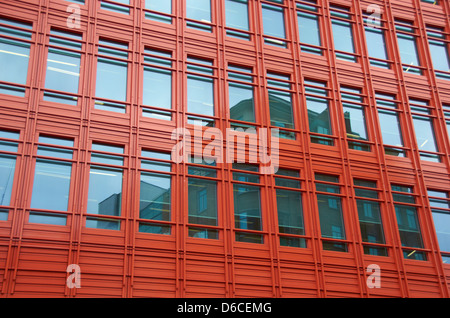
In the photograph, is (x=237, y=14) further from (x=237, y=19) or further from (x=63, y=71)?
(x=63, y=71)

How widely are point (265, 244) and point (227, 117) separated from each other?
236 inches

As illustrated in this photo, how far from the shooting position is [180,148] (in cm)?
2434

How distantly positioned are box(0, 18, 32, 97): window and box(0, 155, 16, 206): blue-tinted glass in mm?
2897

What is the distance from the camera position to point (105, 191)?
2264cm

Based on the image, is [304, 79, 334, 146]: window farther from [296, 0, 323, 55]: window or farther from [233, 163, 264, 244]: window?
[233, 163, 264, 244]: window

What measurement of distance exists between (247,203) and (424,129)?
36.9 ft

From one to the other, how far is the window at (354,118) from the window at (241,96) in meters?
4.90

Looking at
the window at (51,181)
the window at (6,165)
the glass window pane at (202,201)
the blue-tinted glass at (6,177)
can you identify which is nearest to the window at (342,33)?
the glass window pane at (202,201)

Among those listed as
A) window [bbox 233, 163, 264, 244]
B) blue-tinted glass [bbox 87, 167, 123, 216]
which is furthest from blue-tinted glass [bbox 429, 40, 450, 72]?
blue-tinted glass [bbox 87, 167, 123, 216]

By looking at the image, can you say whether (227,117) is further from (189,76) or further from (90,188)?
(90,188)

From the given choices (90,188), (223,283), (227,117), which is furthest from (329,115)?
(90,188)

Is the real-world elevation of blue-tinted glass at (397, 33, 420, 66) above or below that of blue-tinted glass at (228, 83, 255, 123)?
above

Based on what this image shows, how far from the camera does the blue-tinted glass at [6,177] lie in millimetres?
21119

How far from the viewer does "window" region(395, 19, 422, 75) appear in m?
31.0
